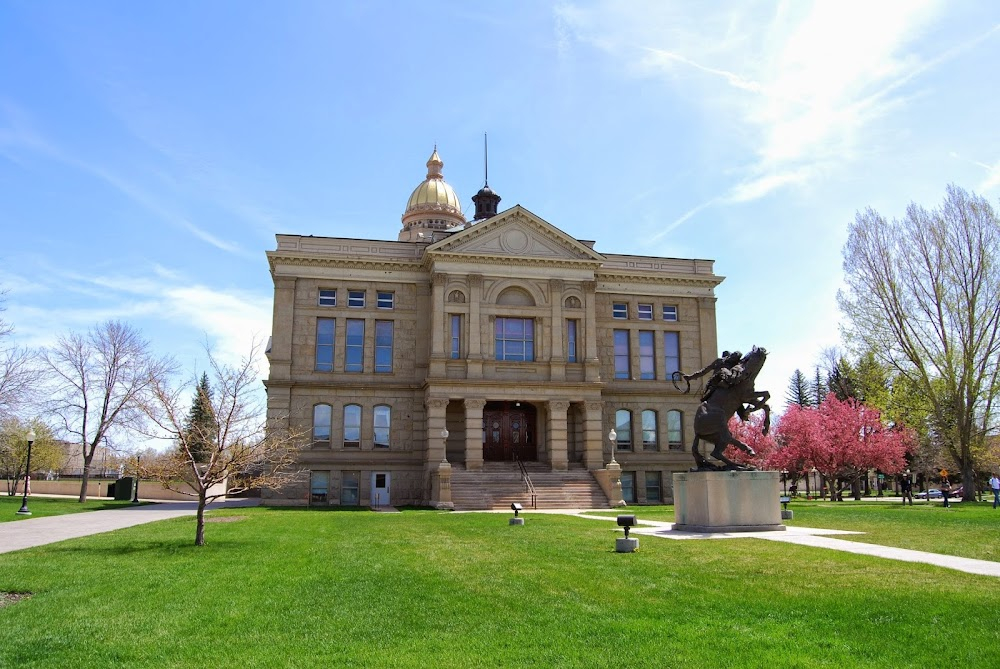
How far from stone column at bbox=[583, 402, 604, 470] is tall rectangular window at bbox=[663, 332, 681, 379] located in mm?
6989

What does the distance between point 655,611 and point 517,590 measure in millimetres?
2320

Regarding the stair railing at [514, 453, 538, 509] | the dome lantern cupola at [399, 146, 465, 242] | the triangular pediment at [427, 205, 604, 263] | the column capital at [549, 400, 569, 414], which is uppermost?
the dome lantern cupola at [399, 146, 465, 242]

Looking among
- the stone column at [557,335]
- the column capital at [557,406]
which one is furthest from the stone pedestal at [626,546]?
the stone column at [557,335]

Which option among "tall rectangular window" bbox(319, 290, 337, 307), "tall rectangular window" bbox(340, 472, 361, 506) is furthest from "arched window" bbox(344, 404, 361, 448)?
"tall rectangular window" bbox(319, 290, 337, 307)

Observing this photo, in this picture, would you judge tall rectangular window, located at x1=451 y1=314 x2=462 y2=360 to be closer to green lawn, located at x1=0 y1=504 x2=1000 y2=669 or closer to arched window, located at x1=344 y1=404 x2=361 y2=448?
arched window, located at x1=344 y1=404 x2=361 y2=448

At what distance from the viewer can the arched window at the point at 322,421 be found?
4184cm

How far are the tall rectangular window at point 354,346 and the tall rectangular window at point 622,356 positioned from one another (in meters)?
14.9

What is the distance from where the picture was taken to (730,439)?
21.0 metres

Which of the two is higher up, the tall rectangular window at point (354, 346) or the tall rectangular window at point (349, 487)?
the tall rectangular window at point (354, 346)

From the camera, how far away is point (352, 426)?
139 ft

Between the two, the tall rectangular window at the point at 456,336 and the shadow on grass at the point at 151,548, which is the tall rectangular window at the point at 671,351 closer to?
the tall rectangular window at the point at 456,336

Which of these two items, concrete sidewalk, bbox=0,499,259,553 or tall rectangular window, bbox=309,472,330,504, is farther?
tall rectangular window, bbox=309,472,330,504

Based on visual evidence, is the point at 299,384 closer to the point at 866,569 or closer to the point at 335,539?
the point at 335,539

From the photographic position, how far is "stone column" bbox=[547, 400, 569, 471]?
134ft
